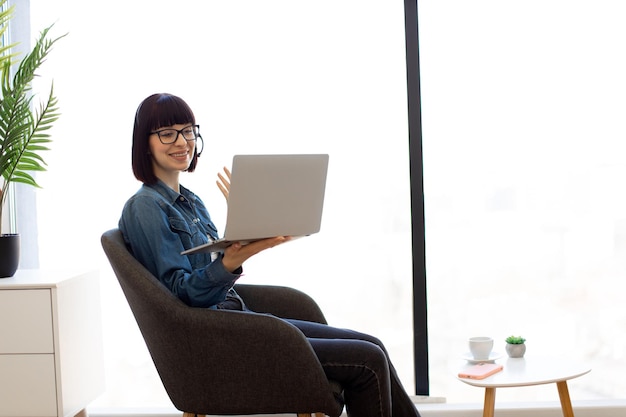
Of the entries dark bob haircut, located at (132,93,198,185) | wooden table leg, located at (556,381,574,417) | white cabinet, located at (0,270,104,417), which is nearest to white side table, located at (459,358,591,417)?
wooden table leg, located at (556,381,574,417)

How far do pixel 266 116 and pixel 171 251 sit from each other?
131 cm

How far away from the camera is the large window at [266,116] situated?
3316 millimetres

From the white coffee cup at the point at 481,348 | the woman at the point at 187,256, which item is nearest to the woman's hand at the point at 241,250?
the woman at the point at 187,256

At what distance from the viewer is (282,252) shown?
3.40m

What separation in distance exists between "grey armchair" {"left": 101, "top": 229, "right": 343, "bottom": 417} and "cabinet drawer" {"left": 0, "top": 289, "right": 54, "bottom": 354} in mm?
590

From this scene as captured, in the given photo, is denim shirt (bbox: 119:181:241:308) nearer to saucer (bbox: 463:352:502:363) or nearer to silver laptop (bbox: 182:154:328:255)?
silver laptop (bbox: 182:154:328:255)

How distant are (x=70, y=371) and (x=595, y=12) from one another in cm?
250

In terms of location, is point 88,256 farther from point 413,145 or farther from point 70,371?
point 413,145

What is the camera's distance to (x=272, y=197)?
198 centimetres

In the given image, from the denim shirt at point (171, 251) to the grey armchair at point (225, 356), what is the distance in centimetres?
4

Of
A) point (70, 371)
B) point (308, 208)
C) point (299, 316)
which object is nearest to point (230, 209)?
point (308, 208)

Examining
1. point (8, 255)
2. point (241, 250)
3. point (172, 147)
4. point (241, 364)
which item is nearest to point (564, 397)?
point (241, 364)

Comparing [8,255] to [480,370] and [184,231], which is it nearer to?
[184,231]

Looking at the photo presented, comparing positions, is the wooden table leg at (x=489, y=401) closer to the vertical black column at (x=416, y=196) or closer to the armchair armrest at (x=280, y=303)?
the armchair armrest at (x=280, y=303)
